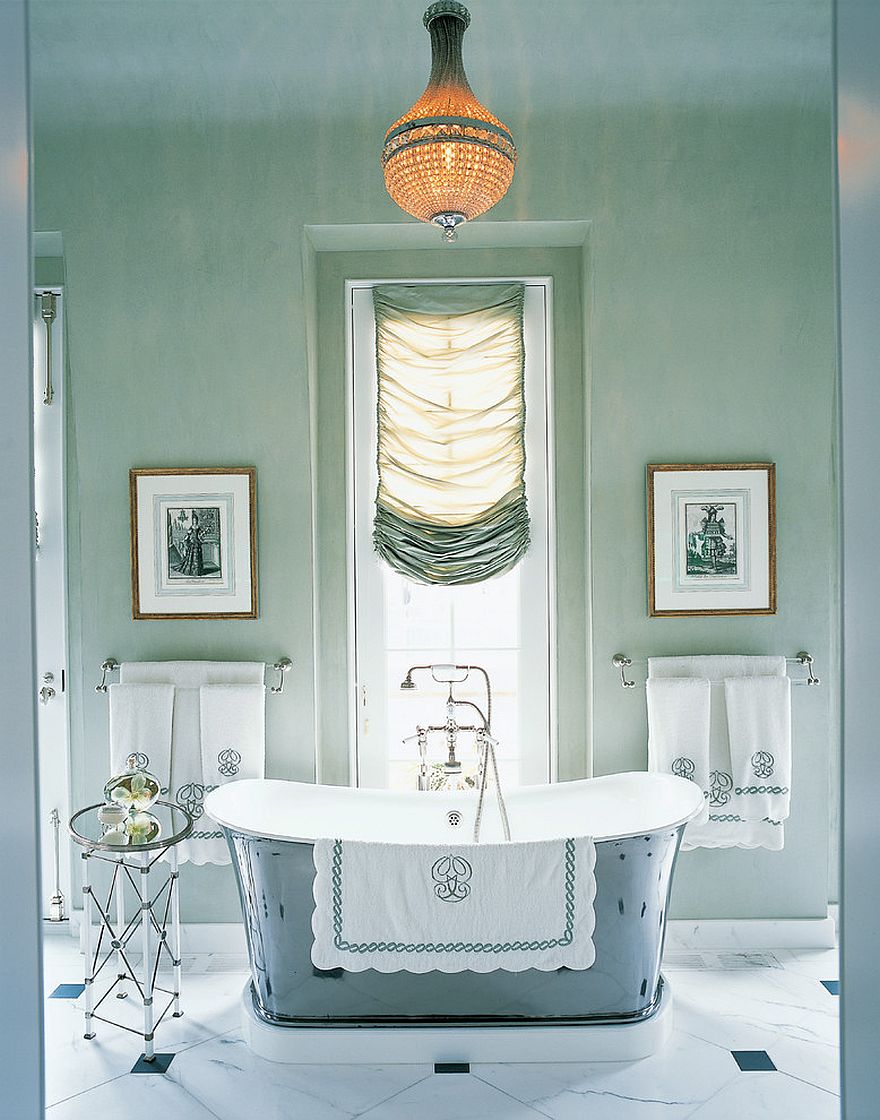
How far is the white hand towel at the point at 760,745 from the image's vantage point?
3125 mm

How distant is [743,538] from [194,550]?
1.94 metres

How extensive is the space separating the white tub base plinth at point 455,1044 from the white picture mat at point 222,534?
1.41 m

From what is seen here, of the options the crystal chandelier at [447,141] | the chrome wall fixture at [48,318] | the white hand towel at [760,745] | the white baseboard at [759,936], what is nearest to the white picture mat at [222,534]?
the chrome wall fixture at [48,318]

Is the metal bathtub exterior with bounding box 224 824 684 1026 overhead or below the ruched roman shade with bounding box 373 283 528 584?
below

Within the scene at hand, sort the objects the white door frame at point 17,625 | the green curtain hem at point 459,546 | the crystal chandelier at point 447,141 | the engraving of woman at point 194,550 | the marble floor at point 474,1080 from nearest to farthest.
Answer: the white door frame at point 17,625 < the crystal chandelier at point 447,141 < the marble floor at point 474,1080 < the engraving of woman at point 194,550 < the green curtain hem at point 459,546

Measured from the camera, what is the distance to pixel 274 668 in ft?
10.6

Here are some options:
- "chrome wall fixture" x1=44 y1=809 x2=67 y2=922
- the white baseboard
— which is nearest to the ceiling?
"chrome wall fixture" x1=44 y1=809 x2=67 y2=922

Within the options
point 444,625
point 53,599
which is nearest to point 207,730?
point 53,599

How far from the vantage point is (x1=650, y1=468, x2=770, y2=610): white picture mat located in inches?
125

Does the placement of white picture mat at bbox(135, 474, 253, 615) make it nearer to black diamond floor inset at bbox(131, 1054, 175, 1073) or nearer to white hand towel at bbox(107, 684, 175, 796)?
white hand towel at bbox(107, 684, 175, 796)

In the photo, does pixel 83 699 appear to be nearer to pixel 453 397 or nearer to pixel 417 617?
pixel 417 617

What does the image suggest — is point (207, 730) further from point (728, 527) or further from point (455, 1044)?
point (728, 527)

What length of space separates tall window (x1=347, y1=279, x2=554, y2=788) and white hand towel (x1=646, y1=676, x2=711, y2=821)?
19.0 inches

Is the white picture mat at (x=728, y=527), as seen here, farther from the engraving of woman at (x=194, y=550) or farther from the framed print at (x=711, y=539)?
the engraving of woman at (x=194, y=550)
